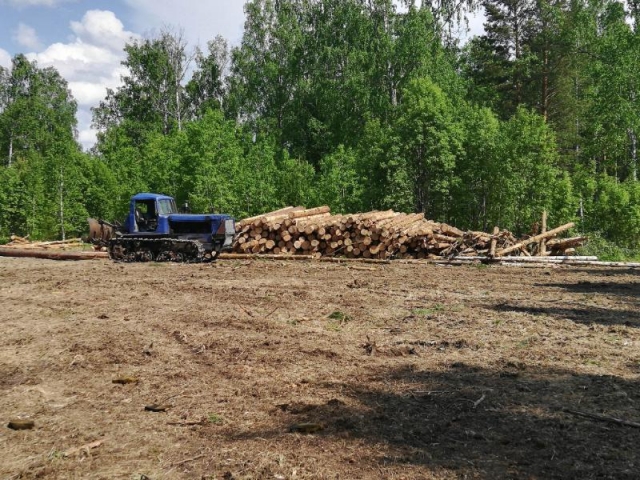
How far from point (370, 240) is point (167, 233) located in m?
6.88

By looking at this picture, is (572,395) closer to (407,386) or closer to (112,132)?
(407,386)

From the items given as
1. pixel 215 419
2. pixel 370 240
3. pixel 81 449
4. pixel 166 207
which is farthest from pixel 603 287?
pixel 166 207

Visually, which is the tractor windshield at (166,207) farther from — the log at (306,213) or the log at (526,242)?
the log at (526,242)

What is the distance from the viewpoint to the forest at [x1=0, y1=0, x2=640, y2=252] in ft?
88.7

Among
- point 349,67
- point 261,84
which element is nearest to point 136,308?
point 349,67

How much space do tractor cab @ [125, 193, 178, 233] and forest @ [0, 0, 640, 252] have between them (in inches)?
430

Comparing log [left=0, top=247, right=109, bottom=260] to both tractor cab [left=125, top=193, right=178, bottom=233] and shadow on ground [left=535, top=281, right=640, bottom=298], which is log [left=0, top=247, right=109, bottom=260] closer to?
tractor cab [left=125, top=193, right=178, bottom=233]

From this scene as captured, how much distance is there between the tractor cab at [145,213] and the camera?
18.5m

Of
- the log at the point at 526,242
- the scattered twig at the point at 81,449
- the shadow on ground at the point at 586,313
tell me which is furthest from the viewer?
the log at the point at 526,242

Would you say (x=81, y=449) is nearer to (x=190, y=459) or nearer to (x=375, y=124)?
(x=190, y=459)

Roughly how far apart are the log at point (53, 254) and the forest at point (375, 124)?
880 centimetres

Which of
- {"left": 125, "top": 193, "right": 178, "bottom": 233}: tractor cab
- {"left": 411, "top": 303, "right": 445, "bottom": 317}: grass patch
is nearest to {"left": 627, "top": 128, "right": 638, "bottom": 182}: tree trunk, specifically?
{"left": 411, "top": 303, "right": 445, "bottom": 317}: grass patch

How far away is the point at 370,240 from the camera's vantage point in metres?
19.7

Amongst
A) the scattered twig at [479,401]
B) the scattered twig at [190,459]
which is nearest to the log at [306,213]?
the scattered twig at [479,401]
